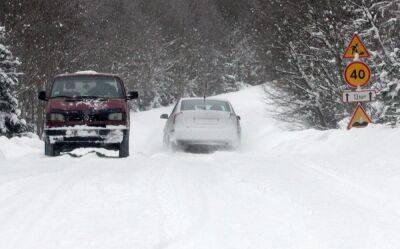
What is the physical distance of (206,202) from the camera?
6.14 meters

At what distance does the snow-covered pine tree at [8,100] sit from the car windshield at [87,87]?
5.53 metres

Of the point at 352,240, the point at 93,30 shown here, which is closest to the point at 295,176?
the point at 352,240

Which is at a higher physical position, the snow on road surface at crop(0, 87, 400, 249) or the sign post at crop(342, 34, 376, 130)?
the sign post at crop(342, 34, 376, 130)

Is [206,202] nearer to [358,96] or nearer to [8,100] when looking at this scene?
[358,96]

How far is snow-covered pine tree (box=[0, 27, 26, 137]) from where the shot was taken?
704 inches

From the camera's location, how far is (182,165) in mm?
9711

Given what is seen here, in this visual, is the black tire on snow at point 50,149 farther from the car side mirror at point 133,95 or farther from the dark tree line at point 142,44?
the dark tree line at point 142,44

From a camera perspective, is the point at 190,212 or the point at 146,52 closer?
the point at 190,212

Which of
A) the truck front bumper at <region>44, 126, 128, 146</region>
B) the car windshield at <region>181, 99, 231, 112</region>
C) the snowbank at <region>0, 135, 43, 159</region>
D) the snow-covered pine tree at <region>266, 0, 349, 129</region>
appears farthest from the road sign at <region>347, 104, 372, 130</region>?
the snowbank at <region>0, 135, 43, 159</region>

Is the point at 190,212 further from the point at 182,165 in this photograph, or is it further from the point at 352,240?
the point at 182,165

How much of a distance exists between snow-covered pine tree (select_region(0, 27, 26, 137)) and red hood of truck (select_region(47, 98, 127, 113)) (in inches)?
247

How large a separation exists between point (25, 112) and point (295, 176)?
23586mm

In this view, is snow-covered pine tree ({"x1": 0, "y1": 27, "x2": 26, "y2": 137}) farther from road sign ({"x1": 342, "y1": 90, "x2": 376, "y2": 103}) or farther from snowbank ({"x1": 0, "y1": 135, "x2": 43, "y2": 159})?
road sign ({"x1": 342, "y1": 90, "x2": 376, "y2": 103})

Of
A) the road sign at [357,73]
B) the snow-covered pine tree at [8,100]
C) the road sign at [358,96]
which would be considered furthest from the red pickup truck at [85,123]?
the snow-covered pine tree at [8,100]
